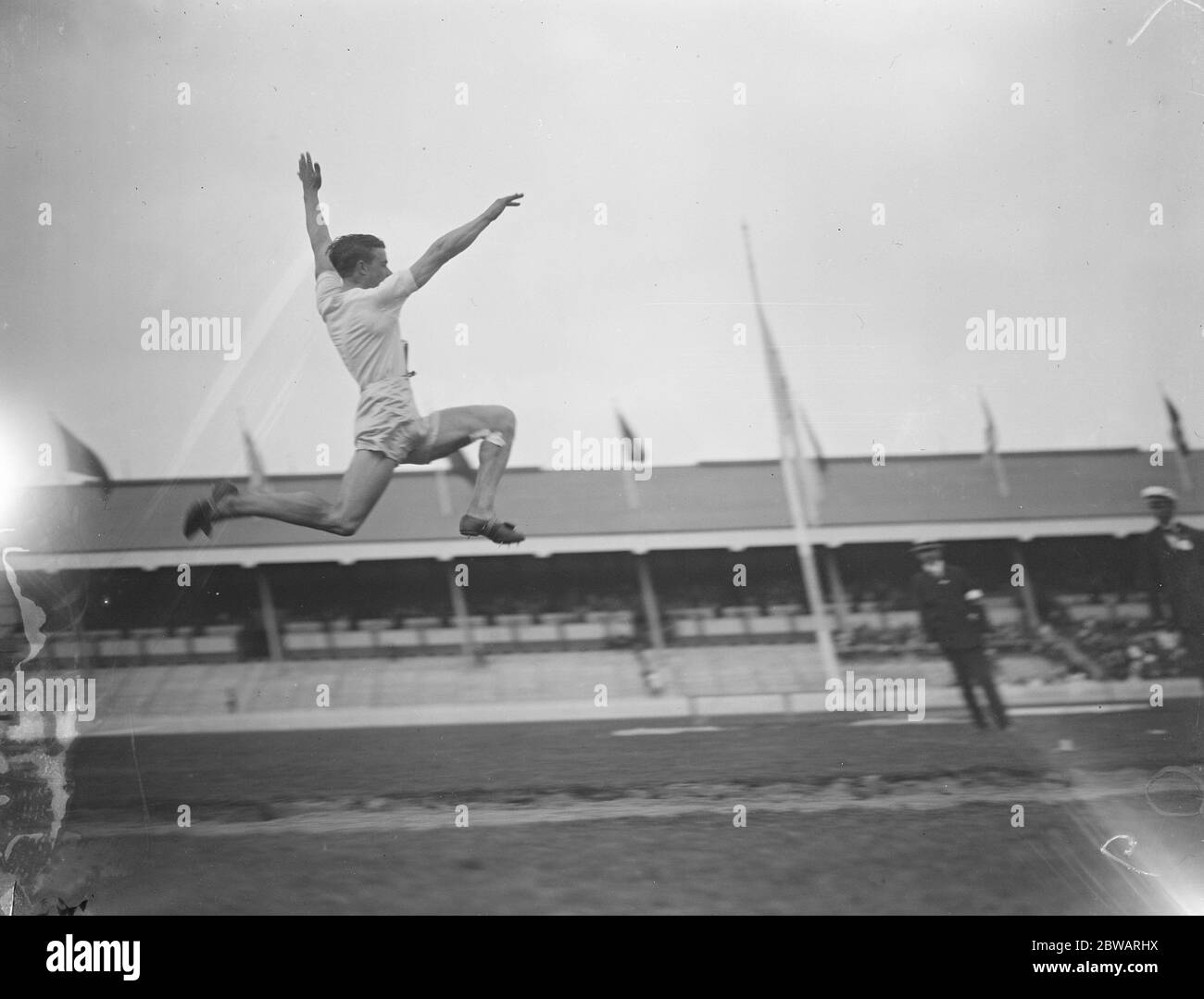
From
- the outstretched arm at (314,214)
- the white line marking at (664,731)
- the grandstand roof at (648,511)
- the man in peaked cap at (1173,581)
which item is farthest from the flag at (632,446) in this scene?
the man in peaked cap at (1173,581)

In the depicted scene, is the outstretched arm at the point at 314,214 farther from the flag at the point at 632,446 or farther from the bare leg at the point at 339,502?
the flag at the point at 632,446

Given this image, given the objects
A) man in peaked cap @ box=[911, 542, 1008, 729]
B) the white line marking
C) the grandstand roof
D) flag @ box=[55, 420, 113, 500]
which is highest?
flag @ box=[55, 420, 113, 500]

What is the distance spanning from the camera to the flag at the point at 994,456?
11.0 ft

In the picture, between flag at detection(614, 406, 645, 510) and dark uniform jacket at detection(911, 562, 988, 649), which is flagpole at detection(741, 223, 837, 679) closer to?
dark uniform jacket at detection(911, 562, 988, 649)

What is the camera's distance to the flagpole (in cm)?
334

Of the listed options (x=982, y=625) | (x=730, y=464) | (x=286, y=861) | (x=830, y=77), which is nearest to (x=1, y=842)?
(x=286, y=861)

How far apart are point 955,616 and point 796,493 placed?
60 centimetres

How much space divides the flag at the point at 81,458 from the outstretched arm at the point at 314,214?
85 centimetres

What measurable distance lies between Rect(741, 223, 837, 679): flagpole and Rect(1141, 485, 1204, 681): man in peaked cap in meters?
0.99

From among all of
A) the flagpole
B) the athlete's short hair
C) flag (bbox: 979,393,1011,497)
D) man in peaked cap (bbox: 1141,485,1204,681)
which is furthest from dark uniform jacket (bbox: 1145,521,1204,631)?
the athlete's short hair

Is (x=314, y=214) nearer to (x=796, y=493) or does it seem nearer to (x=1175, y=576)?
(x=796, y=493)

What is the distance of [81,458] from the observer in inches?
132
